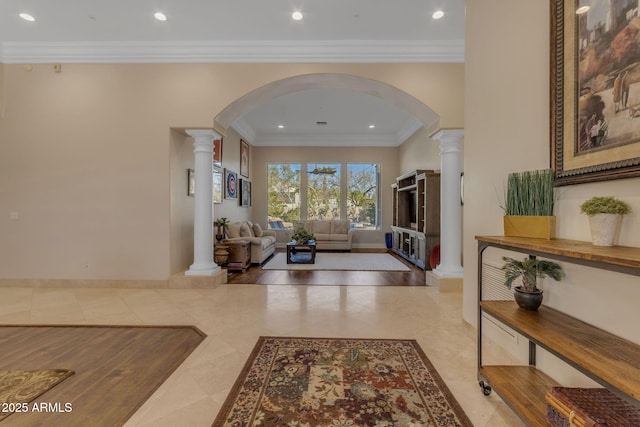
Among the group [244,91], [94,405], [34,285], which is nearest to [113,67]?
[244,91]

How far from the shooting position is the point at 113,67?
14.3 ft

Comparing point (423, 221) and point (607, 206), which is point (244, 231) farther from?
point (607, 206)

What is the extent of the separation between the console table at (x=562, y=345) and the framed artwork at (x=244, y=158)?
283 inches

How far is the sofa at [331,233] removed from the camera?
8.19 m

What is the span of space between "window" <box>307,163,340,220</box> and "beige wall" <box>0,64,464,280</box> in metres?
5.30

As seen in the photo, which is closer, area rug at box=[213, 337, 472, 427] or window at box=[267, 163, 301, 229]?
area rug at box=[213, 337, 472, 427]

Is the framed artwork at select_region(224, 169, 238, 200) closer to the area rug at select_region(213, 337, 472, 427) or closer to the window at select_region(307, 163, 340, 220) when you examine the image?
the window at select_region(307, 163, 340, 220)

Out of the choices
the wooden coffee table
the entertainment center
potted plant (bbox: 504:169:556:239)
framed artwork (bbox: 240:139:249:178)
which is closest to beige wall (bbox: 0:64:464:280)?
the wooden coffee table

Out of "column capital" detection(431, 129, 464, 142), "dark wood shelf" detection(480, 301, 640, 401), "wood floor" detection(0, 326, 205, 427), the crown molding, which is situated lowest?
"wood floor" detection(0, 326, 205, 427)

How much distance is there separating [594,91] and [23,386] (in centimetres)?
397

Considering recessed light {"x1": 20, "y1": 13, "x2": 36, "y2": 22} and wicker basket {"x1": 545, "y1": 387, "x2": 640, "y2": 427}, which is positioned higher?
recessed light {"x1": 20, "y1": 13, "x2": 36, "y2": 22}

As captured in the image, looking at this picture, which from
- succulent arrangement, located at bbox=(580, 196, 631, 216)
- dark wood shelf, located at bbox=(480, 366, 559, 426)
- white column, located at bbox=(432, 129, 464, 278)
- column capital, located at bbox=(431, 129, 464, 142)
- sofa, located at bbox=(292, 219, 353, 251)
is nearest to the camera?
succulent arrangement, located at bbox=(580, 196, 631, 216)

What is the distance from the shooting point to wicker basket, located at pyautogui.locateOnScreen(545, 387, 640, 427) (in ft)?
3.74

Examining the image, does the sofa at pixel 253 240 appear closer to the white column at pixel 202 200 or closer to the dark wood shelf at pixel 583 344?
the white column at pixel 202 200
